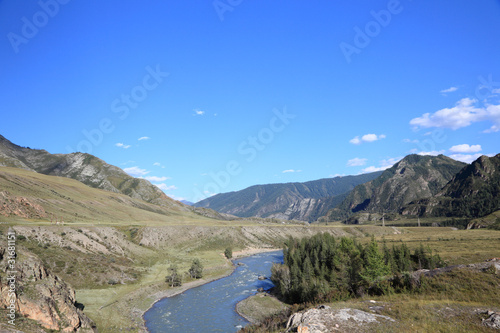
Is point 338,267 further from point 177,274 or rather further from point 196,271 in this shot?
point 196,271

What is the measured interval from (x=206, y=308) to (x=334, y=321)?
46427 millimetres

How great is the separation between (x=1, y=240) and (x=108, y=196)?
155 m

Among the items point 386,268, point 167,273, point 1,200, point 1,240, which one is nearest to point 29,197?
point 1,200

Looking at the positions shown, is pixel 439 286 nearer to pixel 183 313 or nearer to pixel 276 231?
pixel 183 313

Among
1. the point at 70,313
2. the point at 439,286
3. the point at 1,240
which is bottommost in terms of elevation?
the point at 70,313

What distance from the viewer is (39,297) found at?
31.0m

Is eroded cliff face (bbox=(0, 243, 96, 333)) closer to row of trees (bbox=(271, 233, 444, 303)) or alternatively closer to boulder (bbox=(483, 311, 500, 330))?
row of trees (bbox=(271, 233, 444, 303))

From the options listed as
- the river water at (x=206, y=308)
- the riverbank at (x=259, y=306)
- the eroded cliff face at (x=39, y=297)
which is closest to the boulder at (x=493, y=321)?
the river water at (x=206, y=308)

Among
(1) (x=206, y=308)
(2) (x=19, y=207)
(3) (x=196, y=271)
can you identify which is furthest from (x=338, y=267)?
(2) (x=19, y=207)

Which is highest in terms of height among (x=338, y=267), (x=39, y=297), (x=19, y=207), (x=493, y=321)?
(x=19, y=207)

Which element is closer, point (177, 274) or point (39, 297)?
point (39, 297)

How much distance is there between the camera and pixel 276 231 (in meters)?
180

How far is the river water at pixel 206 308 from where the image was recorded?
4681 cm

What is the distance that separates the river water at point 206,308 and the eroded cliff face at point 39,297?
14.0 meters
